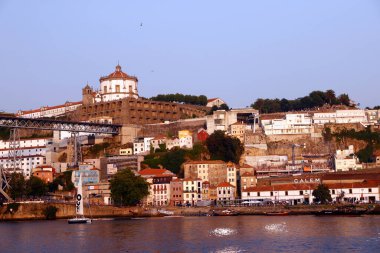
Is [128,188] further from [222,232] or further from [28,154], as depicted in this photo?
[28,154]

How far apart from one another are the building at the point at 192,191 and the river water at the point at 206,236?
1361 centimetres

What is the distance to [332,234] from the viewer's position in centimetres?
4225

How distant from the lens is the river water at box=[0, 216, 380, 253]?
37344 mm

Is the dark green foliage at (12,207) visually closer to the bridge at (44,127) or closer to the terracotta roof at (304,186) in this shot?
the bridge at (44,127)

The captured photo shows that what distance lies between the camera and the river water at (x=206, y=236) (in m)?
37.3

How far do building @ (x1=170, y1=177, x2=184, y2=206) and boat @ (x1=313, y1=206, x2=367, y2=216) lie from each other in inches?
570

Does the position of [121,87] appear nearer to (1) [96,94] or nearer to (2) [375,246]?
(1) [96,94]

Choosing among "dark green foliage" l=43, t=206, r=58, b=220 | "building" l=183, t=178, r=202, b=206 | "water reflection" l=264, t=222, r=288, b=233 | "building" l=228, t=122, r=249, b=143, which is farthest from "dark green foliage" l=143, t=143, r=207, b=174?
"water reflection" l=264, t=222, r=288, b=233

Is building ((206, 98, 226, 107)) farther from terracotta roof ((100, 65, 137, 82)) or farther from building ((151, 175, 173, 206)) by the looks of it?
building ((151, 175, 173, 206))

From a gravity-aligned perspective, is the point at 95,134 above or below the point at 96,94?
below

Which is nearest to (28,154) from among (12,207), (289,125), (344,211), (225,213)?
(12,207)

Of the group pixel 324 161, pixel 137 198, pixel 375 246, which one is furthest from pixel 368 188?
pixel 375 246

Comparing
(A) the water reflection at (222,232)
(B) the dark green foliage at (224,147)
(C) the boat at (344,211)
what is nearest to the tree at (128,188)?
(B) the dark green foliage at (224,147)

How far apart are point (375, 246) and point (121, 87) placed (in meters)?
62.7
